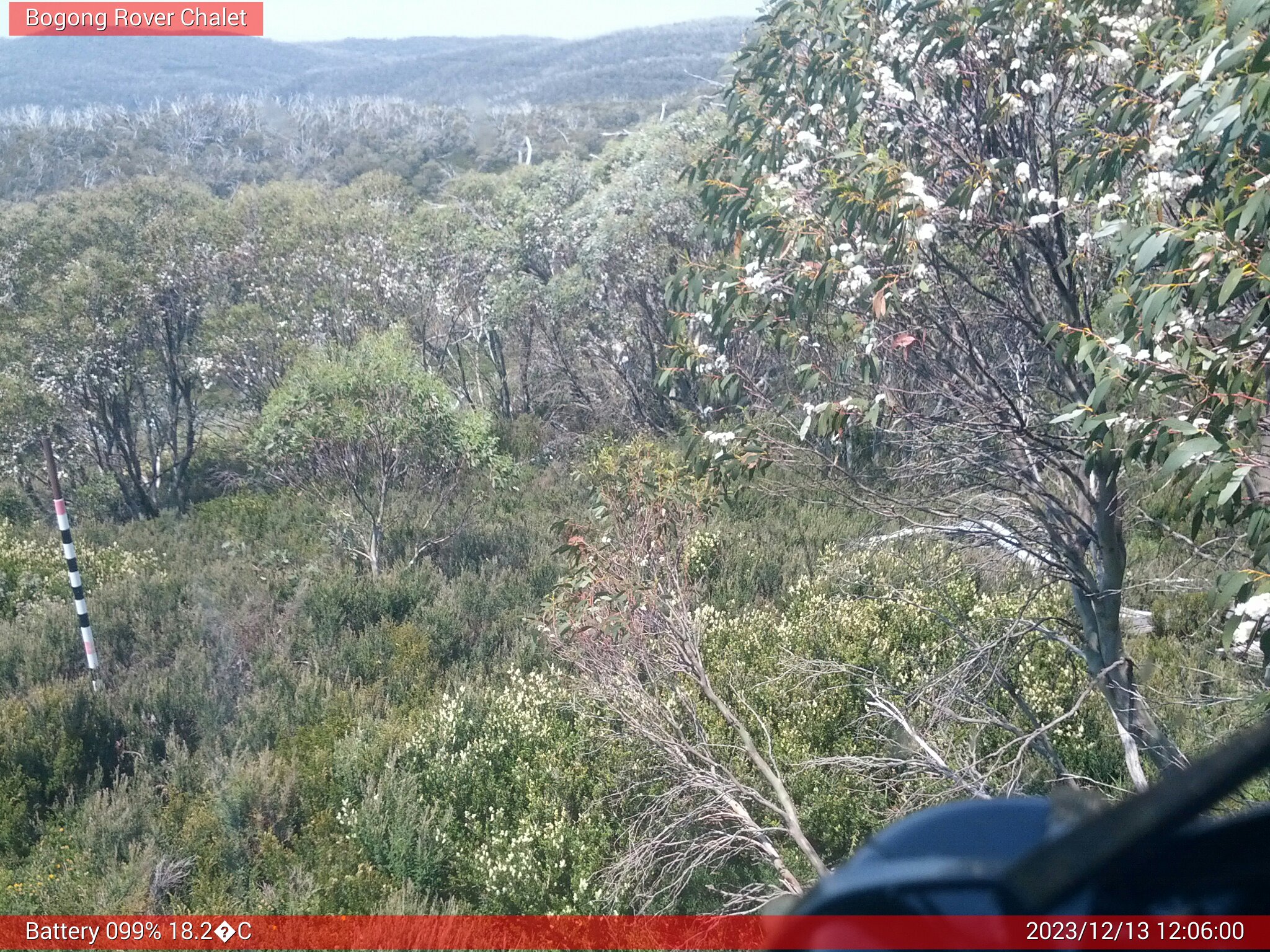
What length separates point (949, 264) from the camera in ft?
14.3

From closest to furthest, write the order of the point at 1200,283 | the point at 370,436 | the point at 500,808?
the point at 1200,283, the point at 500,808, the point at 370,436

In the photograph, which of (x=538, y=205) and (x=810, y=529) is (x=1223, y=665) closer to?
(x=810, y=529)

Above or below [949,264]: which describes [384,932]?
Result: below

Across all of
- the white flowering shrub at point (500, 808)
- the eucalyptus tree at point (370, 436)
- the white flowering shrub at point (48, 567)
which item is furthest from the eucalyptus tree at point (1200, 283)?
the white flowering shrub at point (48, 567)

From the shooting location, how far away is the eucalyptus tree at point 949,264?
412cm

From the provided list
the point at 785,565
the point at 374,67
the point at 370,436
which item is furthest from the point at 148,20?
the point at 374,67

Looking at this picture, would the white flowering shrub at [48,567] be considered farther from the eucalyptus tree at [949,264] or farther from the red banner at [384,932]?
the eucalyptus tree at [949,264]

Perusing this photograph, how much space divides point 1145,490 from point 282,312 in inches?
554

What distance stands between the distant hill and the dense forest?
80.8 feet

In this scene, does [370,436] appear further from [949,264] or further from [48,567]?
[949,264]

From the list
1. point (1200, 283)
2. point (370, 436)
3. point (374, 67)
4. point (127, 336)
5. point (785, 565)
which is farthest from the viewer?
point (374, 67)

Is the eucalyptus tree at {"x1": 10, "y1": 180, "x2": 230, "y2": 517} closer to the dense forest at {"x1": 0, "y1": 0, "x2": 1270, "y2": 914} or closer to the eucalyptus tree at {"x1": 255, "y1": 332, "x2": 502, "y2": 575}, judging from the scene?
the dense forest at {"x1": 0, "y1": 0, "x2": 1270, "y2": 914}

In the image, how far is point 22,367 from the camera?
13.6 meters

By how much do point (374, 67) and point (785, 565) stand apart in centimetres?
5819
